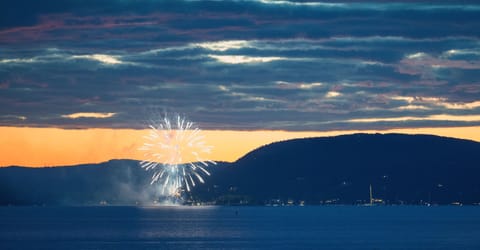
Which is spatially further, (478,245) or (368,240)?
(368,240)

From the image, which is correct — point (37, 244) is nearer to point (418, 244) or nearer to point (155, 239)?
point (155, 239)

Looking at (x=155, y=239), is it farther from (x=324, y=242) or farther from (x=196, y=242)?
(x=324, y=242)

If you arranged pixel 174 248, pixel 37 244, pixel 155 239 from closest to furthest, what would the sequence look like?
pixel 174 248 → pixel 37 244 → pixel 155 239

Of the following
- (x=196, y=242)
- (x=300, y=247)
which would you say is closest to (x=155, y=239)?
(x=196, y=242)

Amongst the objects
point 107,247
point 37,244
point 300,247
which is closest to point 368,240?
point 300,247

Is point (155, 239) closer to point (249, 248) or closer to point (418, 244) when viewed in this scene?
point (249, 248)

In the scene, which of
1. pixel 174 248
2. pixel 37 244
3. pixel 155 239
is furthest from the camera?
pixel 155 239

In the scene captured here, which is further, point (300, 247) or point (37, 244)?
point (37, 244)
